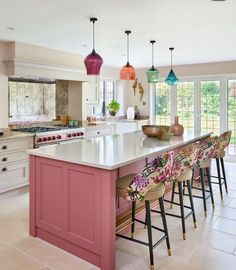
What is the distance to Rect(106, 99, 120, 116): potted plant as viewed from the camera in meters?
7.05

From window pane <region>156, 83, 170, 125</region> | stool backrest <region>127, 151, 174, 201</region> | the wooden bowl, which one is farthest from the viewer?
window pane <region>156, 83, 170, 125</region>

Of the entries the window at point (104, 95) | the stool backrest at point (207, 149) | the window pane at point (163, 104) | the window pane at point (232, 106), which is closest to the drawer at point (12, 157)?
the stool backrest at point (207, 149)

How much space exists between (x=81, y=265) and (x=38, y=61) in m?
3.47

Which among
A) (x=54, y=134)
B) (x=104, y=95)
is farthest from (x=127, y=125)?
(x=54, y=134)

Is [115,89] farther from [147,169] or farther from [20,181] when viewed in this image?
[147,169]

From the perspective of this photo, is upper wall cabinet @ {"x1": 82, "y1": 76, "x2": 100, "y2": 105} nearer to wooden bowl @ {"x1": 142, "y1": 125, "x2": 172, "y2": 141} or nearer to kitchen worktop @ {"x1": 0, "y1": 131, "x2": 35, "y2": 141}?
kitchen worktop @ {"x1": 0, "y1": 131, "x2": 35, "y2": 141}

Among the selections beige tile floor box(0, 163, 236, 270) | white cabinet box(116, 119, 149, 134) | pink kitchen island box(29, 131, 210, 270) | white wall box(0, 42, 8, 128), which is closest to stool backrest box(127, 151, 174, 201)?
pink kitchen island box(29, 131, 210, 270)

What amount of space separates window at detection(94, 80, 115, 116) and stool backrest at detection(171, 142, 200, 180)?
4.11 metres

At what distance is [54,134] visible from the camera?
4676mm

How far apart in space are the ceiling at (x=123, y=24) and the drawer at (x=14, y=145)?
1547 mm

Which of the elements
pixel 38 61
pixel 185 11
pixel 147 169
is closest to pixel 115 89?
pixel 38 61

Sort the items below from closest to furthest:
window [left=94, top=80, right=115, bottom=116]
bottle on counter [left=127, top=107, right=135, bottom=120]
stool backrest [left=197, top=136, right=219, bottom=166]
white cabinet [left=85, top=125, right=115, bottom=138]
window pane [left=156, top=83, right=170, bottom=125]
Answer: stool backrest [left=197, top=136, right=219, bottom=166], white cabinet [left=85, top=125, right=115, bottom=138], window [left=94, top=80, right=115, bottom=116], window pane [left=156, top=83, right=170, bottom=125], bottle on counter [left=127, top=107, right=135, bottom=120]

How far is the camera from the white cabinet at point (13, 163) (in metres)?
3.97

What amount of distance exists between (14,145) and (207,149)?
272 cm
